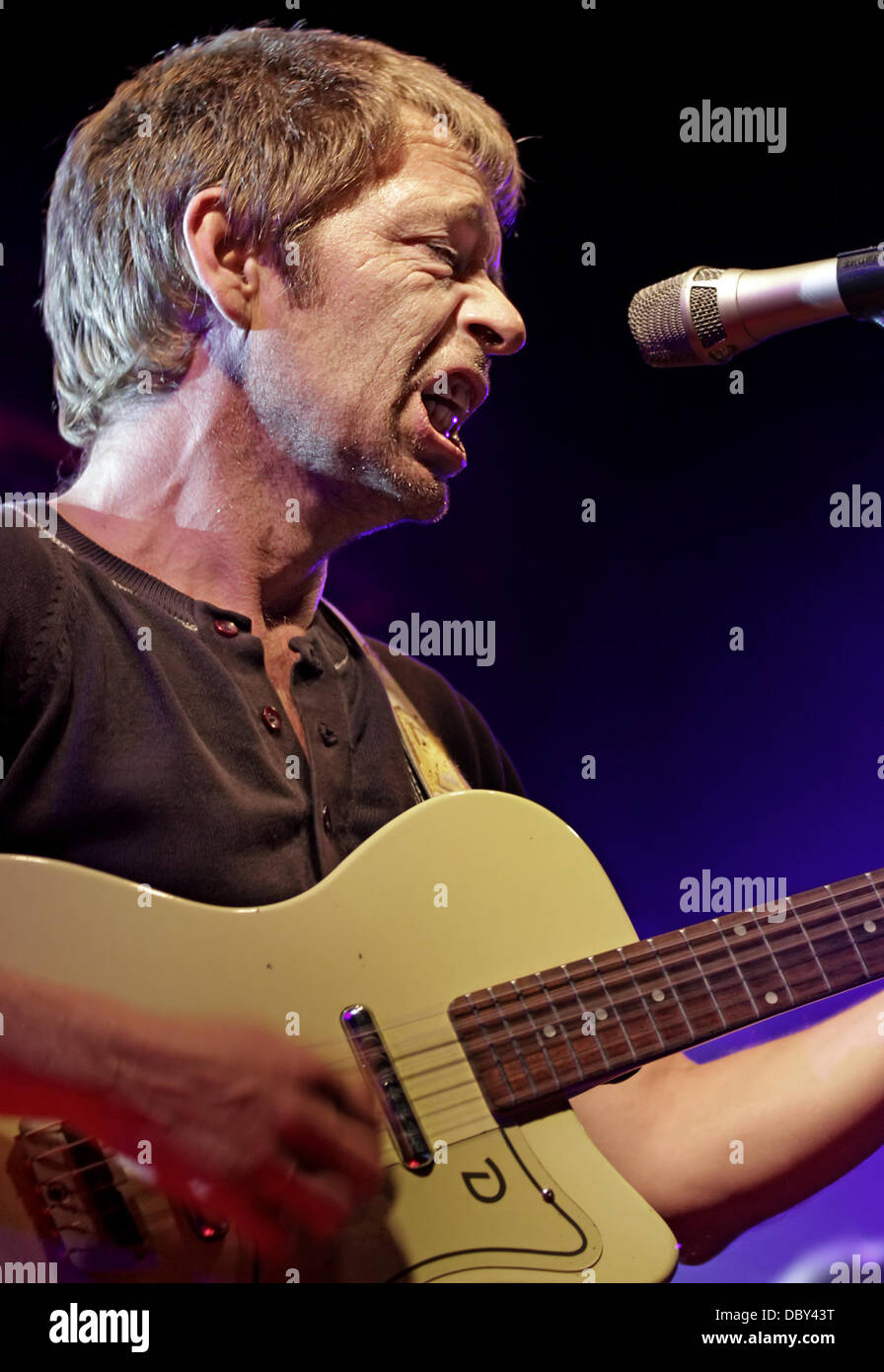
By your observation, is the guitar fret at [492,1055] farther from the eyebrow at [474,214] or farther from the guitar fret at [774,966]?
the eyebrow at [474,214]

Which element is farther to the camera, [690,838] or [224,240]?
[690,838]

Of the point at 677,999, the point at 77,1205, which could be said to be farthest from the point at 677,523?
the point at 77,1205

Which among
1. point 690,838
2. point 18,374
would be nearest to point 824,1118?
point 690,838

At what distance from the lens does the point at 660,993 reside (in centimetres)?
140

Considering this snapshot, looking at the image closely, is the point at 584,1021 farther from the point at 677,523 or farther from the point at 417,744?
the point at 677,523

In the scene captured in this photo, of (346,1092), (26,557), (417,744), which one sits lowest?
(346,1092)

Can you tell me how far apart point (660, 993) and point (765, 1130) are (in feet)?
1.15

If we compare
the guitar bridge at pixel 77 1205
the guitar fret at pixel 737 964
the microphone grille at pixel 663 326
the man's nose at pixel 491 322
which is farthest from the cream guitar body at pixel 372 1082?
the man's nose at pixel 491 322

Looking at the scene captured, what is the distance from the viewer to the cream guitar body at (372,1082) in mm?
1182

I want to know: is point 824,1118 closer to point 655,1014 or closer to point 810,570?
point 655,1014

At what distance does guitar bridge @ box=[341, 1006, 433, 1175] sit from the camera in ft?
4.16

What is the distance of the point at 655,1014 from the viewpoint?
139cm

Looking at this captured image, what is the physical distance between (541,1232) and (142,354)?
1425mm

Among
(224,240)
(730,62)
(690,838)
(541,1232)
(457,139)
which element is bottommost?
(541,1232)
